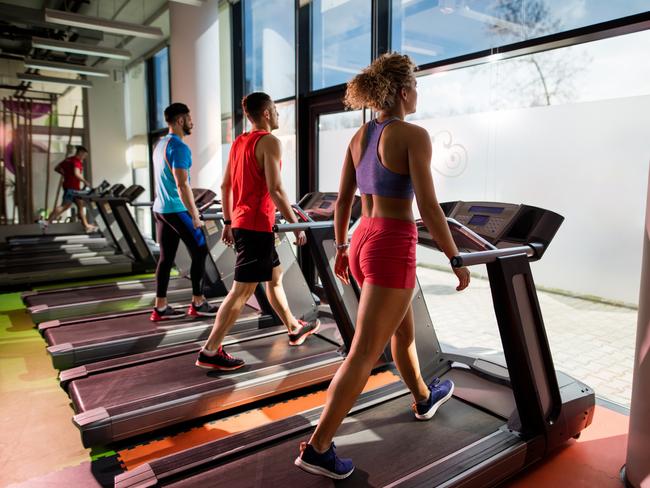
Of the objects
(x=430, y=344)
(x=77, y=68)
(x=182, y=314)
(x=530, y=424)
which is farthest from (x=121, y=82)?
(x=530, y=424)

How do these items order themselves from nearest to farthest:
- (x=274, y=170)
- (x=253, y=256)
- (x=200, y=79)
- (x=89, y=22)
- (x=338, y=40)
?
(x=274, y=170)
(x=253, y=256)
(x=338, y=40)
(x=89, y=22)
(x=200, y=79)

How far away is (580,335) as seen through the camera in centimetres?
334

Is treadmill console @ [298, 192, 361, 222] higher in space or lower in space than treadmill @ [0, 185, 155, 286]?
higher

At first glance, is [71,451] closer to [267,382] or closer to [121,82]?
[267,382]

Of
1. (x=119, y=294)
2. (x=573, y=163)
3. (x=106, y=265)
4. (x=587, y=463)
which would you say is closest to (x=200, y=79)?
(x=106, y=265)

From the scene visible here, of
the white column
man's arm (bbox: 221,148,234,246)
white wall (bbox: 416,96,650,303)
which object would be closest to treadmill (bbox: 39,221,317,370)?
man's arm (bbox: 221,148,234,246)

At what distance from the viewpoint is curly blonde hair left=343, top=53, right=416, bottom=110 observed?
5.86ft

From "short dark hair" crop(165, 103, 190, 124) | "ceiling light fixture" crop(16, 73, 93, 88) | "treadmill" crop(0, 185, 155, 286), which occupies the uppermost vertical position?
"ceiling light fixture" crop(16, 73, 93, 88)

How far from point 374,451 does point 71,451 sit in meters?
1.45

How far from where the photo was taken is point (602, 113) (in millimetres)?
2744

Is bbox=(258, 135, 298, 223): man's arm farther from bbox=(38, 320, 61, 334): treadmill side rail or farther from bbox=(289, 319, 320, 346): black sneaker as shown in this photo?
bbox=(38, 320, 61, 334): treadmill side rail

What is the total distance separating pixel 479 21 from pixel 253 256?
216 centimetres

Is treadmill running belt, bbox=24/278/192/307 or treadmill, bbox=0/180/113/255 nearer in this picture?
treadmill running belt, bbox=24/278/192/307

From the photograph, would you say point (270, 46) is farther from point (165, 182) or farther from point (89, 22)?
point (165, 182)
